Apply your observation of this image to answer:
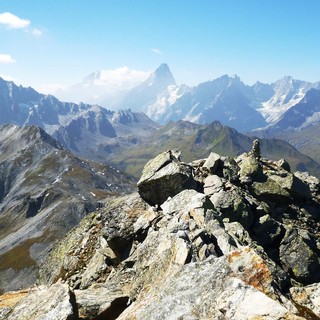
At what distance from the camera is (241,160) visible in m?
50.3

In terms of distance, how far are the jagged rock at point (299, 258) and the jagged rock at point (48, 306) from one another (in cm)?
1995

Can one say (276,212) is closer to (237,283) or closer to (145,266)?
(145,266)

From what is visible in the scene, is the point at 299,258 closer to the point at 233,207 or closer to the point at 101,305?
the point at 233,207

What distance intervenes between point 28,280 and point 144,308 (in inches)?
5314

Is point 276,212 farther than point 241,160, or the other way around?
point 241,160

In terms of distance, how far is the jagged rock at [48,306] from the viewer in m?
18.6

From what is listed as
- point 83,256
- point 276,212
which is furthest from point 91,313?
point 276,212

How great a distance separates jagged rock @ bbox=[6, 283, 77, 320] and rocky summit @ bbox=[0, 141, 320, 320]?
0.07 meters

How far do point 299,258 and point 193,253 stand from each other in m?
15.9

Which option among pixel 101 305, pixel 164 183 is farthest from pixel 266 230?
pixel 101 305

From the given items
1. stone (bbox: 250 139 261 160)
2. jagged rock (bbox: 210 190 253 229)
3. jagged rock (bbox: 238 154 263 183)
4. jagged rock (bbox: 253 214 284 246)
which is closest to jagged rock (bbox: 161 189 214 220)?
jagged rock (bbox: 210 190 253 229)

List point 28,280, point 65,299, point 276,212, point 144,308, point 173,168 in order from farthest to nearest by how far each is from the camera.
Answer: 1. point 28,280
2. point 276,212
3. point 173,168
4. point 65,299
5. point 144,308

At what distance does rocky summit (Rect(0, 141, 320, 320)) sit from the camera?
1706 centimetres

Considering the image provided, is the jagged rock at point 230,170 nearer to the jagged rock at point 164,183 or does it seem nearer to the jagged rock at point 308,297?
the jagged rock at point 164,183
